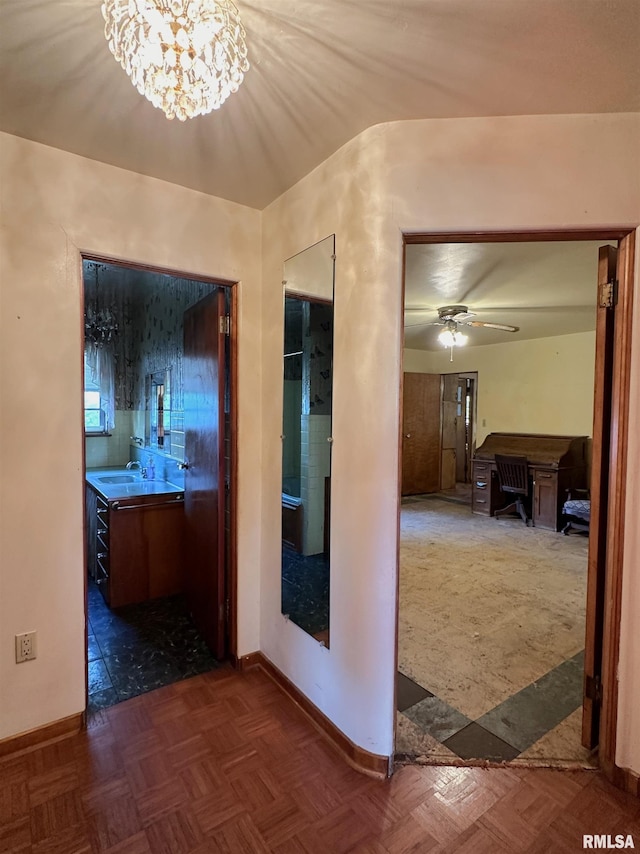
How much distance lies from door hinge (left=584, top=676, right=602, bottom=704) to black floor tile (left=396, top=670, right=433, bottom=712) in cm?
74

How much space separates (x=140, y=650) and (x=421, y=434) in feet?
17.8

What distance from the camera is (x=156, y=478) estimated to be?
3.70 m

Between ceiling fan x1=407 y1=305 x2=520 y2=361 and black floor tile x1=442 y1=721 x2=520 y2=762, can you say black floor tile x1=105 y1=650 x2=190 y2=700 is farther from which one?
ceiling fan x1=407 y1=305 x2=520 y2=361

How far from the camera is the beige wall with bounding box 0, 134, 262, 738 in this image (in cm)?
171

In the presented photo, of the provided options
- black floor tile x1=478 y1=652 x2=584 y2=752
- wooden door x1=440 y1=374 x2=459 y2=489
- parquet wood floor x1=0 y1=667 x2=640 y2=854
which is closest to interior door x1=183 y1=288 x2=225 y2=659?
parquet wood floor x1=0 y1=667 x2=640 y2=854

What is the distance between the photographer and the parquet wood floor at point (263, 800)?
4.53 feet

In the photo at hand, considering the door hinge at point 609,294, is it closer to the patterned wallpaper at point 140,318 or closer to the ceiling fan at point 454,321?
the patterned wallpaper at point 140,318

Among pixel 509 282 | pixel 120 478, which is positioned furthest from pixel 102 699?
pixel 509 282

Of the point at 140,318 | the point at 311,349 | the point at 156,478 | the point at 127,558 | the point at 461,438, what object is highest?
the point at 140,318

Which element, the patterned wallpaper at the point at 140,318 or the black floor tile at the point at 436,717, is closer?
the black floor tile at the point at 436,717

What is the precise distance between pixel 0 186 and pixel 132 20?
1096 millimetres

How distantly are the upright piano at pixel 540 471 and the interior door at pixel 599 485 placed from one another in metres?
3.81

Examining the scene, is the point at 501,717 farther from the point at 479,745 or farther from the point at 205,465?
the point at 205,465

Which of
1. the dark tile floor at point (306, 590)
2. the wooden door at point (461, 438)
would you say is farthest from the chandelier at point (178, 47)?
the wooden door at point (461, 438)
